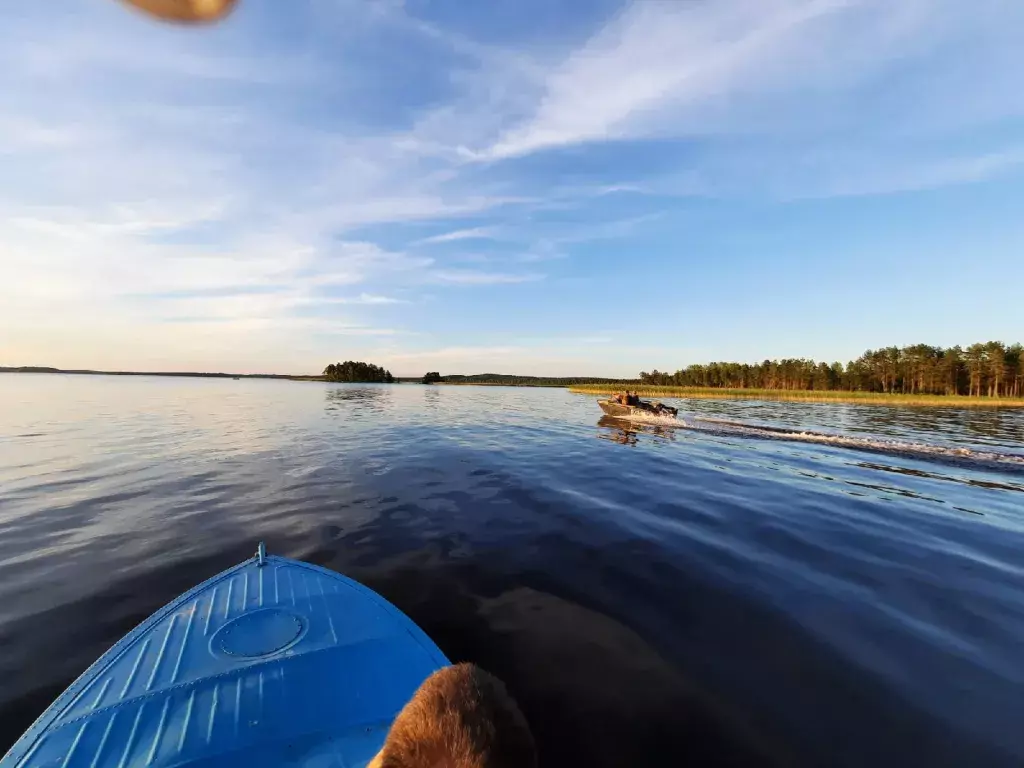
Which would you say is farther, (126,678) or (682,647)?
(682,647)

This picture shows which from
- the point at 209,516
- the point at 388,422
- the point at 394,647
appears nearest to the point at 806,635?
the point at 394,647

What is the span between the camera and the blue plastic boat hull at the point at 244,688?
2.99 m

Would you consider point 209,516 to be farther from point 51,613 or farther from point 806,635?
point 806,635

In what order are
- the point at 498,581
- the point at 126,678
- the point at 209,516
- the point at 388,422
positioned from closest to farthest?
the point at 126,678 < the point at 498,581 < the point at 209,516 < the point at 388,422

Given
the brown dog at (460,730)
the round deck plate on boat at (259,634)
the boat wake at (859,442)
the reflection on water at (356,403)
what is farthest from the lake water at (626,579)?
the reflection on water at (356,403)

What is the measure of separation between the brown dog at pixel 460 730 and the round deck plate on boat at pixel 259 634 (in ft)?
13.4

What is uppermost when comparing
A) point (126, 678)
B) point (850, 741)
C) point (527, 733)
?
point (527, 733)

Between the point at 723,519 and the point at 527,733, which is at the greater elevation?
the point at 527,733

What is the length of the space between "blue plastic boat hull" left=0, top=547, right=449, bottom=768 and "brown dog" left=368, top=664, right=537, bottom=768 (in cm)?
277

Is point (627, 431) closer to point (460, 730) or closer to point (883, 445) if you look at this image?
point (883, 445)

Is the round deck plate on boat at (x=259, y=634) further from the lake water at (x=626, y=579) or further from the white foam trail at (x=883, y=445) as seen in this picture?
the white foam trail at (x=883, y=445)

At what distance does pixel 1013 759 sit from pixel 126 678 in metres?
8.08

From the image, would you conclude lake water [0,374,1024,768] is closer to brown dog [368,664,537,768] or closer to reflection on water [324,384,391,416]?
brown dog [368,664,537,768]

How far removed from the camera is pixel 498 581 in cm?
699
